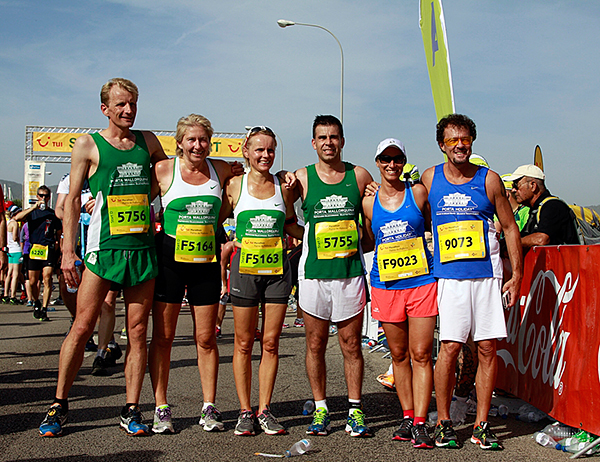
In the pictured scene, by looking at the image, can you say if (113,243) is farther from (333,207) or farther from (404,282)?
(404,282)

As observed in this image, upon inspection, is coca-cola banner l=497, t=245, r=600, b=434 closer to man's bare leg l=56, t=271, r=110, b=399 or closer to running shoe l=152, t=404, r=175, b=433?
running shoe l=152, t=404, r=175, b=433

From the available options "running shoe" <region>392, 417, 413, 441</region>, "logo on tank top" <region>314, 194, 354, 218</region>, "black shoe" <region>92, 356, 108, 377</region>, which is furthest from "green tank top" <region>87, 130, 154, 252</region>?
"black shoe" <region>92, 356, 108, 377</region>

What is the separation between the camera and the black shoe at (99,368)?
6.44 m

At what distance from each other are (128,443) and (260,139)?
2276mm

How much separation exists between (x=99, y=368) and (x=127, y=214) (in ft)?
9.05

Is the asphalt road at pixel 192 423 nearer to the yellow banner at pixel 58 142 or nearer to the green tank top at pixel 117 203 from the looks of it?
the green tank top at pixel 117 203

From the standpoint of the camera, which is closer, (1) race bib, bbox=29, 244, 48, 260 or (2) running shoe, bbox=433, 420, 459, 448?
(2) running shoe, bbox=433, 420, 459, 448

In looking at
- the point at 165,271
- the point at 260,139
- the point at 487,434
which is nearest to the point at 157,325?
the point at 165,271

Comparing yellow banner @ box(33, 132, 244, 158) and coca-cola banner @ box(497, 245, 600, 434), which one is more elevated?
yellow banner @ box(33, 132, 244, 158)

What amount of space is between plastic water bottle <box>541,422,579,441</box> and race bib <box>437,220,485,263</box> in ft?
4.21

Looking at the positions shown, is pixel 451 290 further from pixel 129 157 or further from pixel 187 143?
pixel 129 157

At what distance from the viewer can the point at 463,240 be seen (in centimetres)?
420

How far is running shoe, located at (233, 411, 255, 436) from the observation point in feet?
14.0

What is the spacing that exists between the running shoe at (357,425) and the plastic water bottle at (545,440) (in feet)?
3.68
